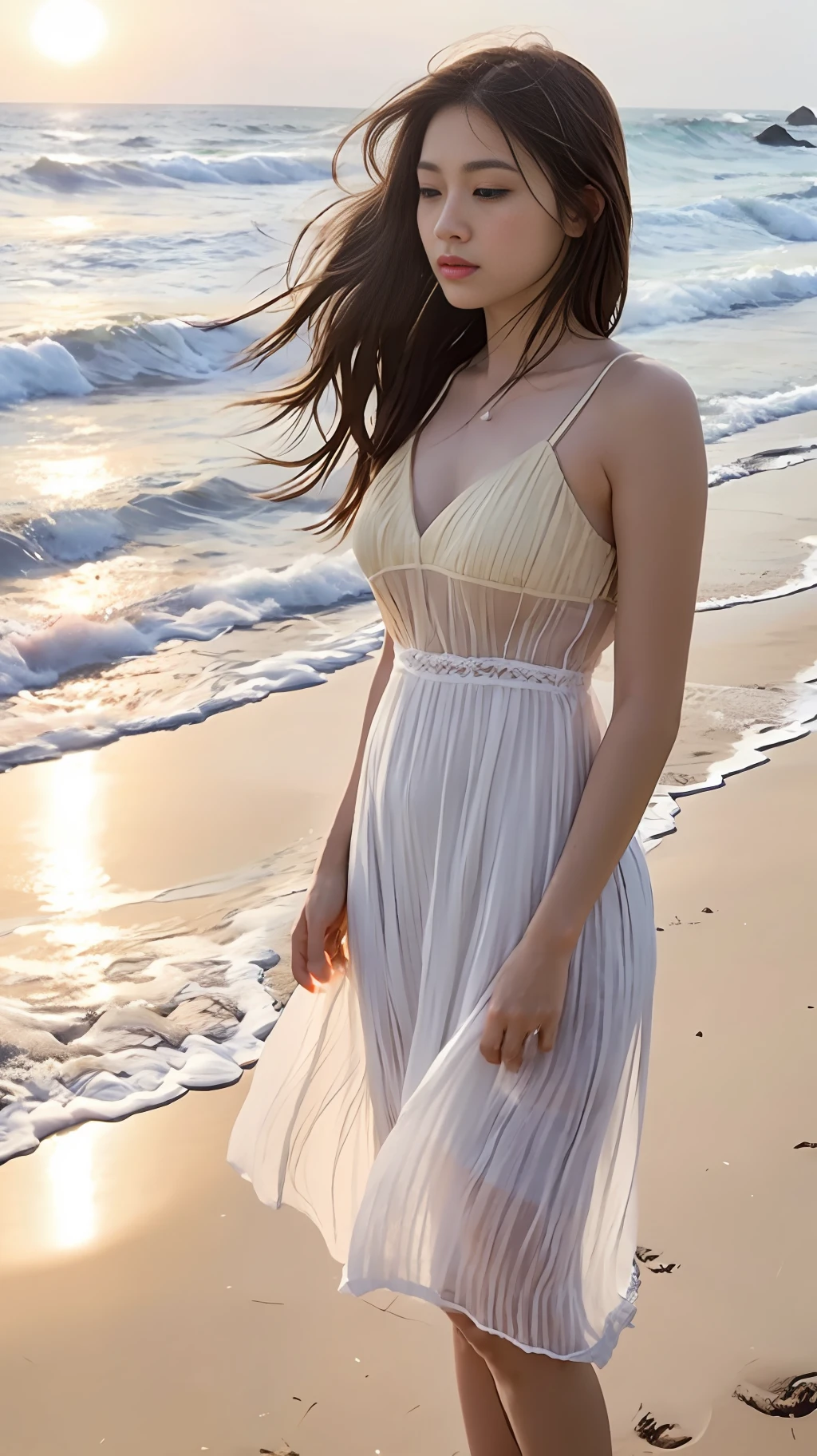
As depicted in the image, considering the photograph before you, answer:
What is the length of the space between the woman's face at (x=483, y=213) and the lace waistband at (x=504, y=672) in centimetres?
41

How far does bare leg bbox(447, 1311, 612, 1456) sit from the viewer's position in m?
1.50

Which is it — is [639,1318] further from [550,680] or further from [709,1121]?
[550,680]

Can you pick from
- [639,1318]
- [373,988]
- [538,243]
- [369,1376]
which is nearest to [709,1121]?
[639,1318]

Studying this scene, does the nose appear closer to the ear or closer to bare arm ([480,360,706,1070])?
the ear

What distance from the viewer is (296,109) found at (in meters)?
17.0

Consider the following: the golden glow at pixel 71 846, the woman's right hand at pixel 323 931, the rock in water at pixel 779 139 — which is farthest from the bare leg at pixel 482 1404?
the rock in water at pixel 779 139

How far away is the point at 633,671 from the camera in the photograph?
4.60 ft

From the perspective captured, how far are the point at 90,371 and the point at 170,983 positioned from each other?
865cm

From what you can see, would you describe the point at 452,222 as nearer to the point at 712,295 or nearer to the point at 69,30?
the point at 712,295

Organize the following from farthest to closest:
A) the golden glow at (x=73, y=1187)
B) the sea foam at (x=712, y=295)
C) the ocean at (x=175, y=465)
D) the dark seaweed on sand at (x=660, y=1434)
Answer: the sea foam at (x=712, y=295)
the ocean at (x=175, y=465)
the golden glow at (x=73, y=1187)
the dark seaweed on sand at (x=660, y=1434)

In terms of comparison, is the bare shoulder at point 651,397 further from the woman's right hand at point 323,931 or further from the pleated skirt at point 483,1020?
the woman's right hand at point 323,931

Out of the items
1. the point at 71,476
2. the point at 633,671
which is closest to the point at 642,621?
the point at 633,671

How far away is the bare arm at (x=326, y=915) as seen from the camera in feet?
5.69

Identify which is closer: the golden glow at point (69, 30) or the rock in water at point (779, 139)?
the golden glow at point (69, 30)
